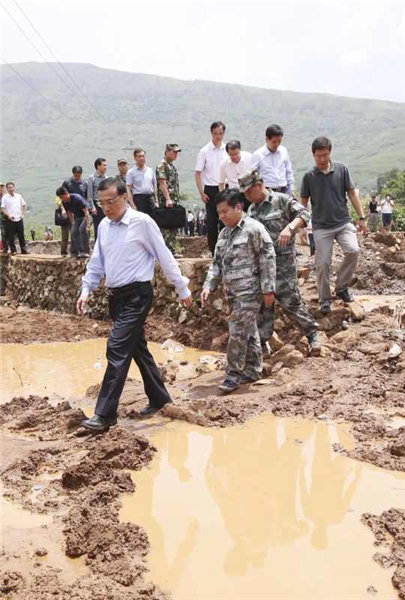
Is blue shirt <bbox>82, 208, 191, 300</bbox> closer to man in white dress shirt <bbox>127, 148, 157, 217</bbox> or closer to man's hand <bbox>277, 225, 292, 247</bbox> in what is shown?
man's hand <bbox>277, 225, 292, 247</bbox>

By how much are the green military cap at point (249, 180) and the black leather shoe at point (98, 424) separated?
258 cm

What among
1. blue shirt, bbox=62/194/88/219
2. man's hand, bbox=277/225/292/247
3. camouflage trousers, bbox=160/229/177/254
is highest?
blue shirt, bbox=62/194/88/219

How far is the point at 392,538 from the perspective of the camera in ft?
9.59

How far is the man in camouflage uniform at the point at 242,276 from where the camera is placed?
5371mm

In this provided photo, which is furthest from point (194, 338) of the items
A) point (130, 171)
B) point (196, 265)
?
point (130, 171)

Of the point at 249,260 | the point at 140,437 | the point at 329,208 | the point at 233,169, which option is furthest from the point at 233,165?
the point at 140,437

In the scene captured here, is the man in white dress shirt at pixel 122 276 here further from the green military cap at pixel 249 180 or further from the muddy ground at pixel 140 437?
the green military cap at pixel 249 180

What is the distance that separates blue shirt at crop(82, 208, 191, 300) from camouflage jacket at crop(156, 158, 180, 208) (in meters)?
4.19

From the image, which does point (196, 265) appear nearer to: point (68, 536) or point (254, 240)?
point (254, 240)

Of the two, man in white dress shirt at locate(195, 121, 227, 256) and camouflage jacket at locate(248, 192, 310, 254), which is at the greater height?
man in white dress shirt at locate(195, 121, 227, 256)

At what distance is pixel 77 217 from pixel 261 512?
856 centimetres

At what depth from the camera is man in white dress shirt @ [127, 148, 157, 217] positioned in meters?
9.15

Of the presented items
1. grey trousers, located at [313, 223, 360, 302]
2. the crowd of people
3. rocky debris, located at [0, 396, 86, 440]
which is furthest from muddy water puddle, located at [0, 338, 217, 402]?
grey trousers, located at [313, 223, 360, 302]

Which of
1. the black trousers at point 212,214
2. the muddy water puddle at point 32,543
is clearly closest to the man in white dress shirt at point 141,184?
the black trousers at point 212,214
